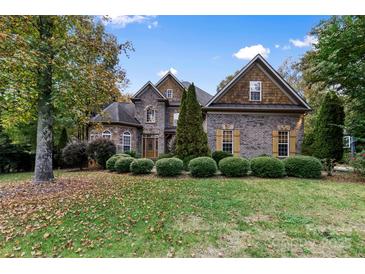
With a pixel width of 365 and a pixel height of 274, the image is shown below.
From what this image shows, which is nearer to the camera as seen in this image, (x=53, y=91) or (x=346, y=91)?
(x=53, y=91)

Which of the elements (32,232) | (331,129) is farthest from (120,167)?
(331,129)

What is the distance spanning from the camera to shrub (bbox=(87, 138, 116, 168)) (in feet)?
44.0

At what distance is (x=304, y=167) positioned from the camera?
9.27 meters

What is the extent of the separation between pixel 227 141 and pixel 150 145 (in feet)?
31.0

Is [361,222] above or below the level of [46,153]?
below

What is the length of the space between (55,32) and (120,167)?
6.49m

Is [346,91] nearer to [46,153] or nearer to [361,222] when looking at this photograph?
[361,222]

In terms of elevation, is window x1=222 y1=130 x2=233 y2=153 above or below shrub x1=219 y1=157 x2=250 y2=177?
above

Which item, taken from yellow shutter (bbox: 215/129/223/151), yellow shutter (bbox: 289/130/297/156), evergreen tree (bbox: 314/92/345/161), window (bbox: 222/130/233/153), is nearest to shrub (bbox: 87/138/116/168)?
yellow shutter (bbox: 215/129/223/151)

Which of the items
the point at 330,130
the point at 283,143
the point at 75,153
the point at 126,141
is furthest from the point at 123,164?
the point at 330,130

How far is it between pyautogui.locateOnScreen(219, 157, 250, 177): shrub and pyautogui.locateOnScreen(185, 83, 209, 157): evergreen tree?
6.39 feet

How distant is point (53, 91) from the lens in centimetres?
732

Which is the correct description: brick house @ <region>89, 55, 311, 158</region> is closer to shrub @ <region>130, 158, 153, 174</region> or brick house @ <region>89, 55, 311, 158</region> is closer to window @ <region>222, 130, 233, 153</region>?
window @ <region>222, 130, 233, 153</region>

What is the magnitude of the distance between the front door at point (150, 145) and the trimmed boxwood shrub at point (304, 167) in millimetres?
13769
